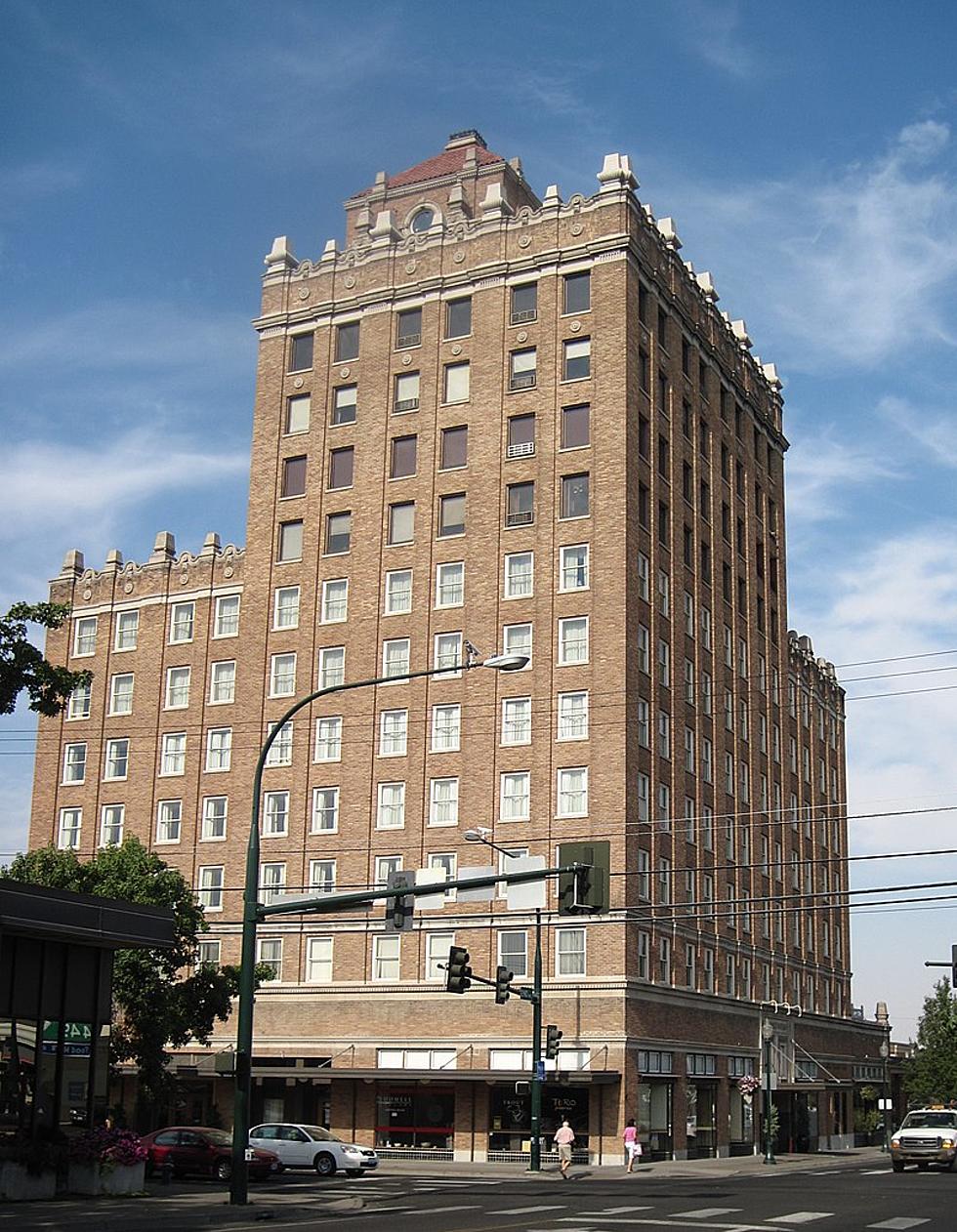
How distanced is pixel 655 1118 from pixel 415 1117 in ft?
29.9

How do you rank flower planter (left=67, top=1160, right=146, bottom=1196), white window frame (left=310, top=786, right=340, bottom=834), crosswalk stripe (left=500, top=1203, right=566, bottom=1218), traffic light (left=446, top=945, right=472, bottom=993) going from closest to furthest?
crosswalk stripe (left=500, top=1203, right=566, bottom=1218) → flower planter (left=67, top=1160, right=146, bottom=1196) → traffic light (left=446, top=945, right=472, bottom=993) → white window frame (left=310, top=786, right=340, bottom=834)

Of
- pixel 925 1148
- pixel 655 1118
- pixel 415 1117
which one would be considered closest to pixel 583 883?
pixel 925 1148

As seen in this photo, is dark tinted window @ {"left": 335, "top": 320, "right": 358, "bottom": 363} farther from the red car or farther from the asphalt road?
the red car

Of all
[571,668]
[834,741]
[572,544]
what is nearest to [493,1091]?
[571,668]

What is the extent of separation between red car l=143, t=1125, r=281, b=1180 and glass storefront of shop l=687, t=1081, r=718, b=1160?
24.0 meters

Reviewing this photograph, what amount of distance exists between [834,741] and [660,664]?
31826mm

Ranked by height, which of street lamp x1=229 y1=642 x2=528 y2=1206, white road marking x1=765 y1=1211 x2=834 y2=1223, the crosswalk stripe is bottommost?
the crosswalk stripe

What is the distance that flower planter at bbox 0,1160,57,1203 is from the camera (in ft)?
100

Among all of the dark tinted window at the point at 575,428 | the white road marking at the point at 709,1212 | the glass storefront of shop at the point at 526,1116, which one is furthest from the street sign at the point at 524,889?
the dark tinted window at the point at 575,428

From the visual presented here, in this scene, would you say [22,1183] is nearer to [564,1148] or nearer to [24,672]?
[24,672]

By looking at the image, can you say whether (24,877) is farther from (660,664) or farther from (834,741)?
(834,741)

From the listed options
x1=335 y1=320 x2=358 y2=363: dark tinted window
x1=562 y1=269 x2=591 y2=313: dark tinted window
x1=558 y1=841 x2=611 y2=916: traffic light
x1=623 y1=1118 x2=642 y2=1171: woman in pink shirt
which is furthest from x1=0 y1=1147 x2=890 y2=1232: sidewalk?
x1=335 y1=320 x2=358 y2=363: dark tinted window

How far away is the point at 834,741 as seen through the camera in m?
92.1

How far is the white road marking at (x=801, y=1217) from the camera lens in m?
26.1
